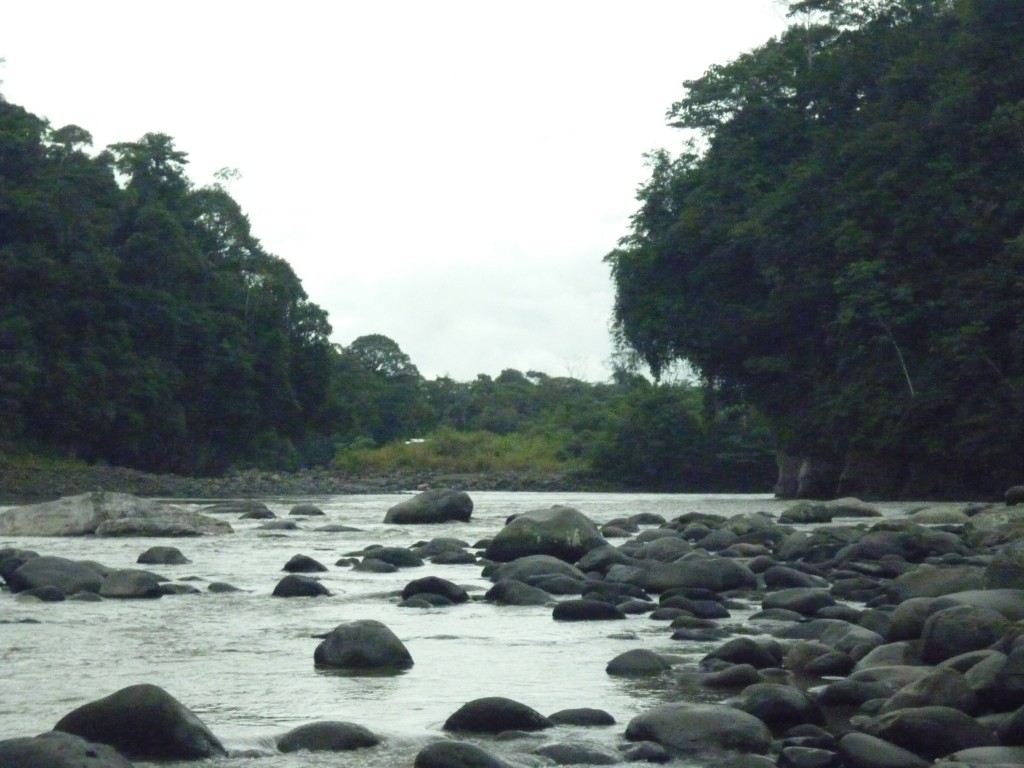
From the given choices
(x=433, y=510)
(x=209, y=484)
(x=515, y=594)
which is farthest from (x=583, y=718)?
(x=209, y=484)

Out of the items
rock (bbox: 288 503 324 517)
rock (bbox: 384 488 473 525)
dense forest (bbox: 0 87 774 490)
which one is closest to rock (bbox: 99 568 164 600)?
rock (bbox: 384 488 473 525)

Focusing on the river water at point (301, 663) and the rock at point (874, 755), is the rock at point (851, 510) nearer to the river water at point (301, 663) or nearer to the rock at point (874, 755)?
the river water at point (301, 663)

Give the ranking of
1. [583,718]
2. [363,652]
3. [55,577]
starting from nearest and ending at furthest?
1. [583,718]
2. [363,652]
3. [55,577]

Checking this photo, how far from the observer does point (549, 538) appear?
40.4 feet

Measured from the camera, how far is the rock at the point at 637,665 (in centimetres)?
650

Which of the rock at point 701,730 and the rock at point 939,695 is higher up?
the rock at point 939,695

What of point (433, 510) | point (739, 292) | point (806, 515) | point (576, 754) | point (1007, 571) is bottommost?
point (576, 754)

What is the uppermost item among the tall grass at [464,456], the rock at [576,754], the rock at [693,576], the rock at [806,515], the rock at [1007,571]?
the tall grass at [464,456]

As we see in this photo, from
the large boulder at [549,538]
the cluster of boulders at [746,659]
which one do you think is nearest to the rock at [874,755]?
the cluster of boulders at [746,659]

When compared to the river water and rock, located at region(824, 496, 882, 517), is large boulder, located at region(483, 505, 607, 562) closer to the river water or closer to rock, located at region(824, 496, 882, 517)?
the river water

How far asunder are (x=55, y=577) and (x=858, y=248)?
1049 inches

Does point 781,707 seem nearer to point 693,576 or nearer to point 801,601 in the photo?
point 801,601

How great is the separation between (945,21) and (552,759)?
112 ft

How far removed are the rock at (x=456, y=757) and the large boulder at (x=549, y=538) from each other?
24.7 feet
